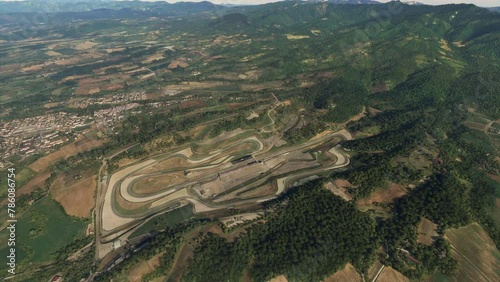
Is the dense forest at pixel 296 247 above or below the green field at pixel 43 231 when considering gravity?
above

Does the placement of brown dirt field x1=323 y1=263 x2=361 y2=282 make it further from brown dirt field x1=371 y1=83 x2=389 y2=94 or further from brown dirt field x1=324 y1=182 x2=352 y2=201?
brown dirt field x1=371 y1=83 x2=389 y2=94

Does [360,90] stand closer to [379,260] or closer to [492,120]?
[492,120]

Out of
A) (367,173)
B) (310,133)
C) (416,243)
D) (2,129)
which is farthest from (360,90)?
(2,129)

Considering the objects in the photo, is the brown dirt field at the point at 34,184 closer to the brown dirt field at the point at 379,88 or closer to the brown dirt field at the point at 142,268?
the brown dirt field at the point at 142,268

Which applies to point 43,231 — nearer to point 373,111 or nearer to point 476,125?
point 373,111

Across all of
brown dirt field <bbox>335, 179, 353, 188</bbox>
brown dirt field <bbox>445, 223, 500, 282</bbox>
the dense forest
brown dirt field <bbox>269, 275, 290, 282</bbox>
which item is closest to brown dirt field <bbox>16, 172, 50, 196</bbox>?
the dense forest

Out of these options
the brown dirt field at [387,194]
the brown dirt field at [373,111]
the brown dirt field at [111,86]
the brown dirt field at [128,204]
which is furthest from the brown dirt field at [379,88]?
the brown dirt field at [111,86]
